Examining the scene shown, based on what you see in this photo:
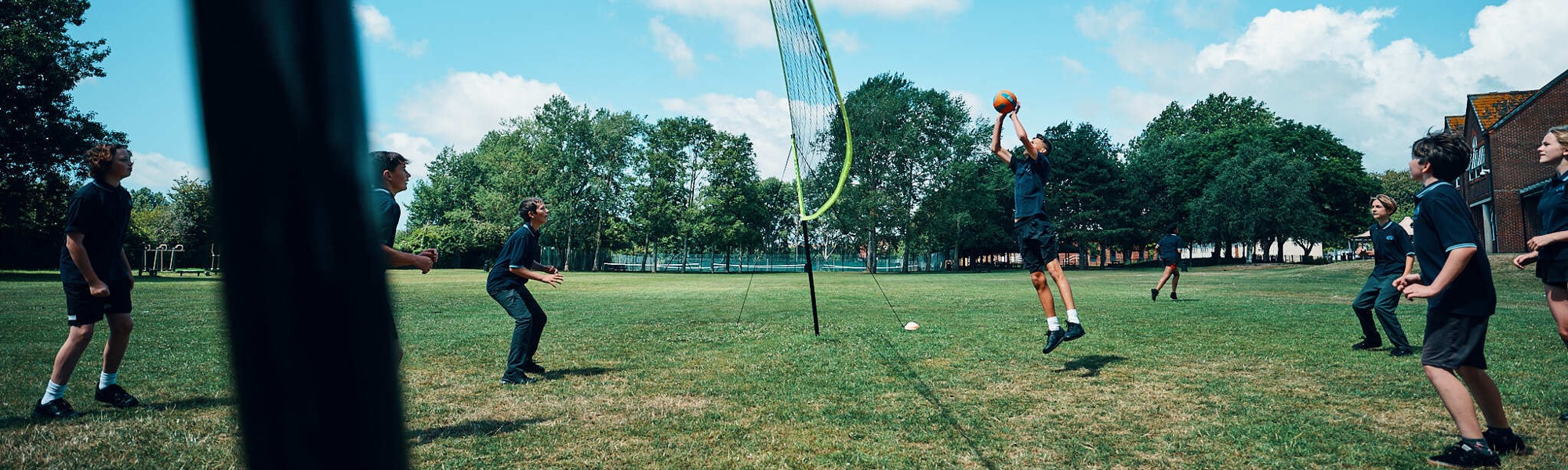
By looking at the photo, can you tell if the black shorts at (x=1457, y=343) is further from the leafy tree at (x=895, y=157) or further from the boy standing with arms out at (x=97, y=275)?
the leafy tree at (x=895, y=157)

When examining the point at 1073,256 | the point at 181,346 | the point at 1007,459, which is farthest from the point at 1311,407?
the point at 1073,256

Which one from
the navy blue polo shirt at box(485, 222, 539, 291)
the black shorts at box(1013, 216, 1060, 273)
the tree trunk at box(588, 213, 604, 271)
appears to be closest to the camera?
the navy blue polo shirt at box(485, 222, 539, 291)

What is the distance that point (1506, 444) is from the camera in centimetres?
445

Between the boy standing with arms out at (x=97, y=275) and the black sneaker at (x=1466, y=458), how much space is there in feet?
29.5

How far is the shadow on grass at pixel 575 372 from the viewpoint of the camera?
745 cm

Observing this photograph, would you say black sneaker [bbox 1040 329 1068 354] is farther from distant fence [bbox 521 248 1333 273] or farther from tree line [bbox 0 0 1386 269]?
distant fence [bbox 521 248 1333 273]

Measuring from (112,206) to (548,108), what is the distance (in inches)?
2334

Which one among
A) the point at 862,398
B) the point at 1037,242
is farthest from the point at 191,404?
the point at 1037,242

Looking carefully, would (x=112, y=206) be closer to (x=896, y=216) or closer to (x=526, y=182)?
(x=896, y=216)

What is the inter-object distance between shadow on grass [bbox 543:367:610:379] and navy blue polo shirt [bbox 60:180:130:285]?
3505 mm

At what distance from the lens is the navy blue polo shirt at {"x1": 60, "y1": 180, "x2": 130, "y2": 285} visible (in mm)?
5656

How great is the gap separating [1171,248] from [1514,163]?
30421 mm

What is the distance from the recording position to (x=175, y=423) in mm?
5273

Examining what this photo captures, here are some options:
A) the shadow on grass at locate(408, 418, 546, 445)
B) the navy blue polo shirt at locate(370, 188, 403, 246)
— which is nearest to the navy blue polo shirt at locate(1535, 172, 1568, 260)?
the shadow on grass at locate(408, 418, 546, 445)
